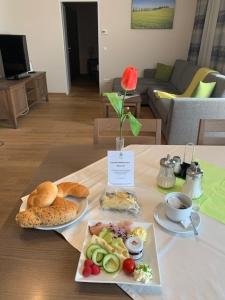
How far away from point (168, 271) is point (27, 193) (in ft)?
2.06

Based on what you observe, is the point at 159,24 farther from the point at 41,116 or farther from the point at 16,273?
the point at 16,273

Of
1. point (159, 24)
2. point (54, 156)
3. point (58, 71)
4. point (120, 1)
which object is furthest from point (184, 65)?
point (54, 156)

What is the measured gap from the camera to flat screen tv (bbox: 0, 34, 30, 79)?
153 inches

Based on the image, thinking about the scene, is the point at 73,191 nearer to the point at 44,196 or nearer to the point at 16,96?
the point at 44,196

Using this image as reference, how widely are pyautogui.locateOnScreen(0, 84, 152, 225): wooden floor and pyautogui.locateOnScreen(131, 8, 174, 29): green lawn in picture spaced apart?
177 cm

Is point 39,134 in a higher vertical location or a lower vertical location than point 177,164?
lower

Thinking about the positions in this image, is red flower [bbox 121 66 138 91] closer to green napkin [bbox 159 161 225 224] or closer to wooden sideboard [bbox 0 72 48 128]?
green napkin [bbox 159 161 225 224]

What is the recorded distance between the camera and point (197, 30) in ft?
14.8

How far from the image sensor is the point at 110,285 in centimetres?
62

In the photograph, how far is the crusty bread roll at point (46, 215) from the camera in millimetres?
771

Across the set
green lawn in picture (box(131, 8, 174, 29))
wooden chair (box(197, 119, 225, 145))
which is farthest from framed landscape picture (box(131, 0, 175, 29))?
wooden chair (box(197, 119, 225, 145))

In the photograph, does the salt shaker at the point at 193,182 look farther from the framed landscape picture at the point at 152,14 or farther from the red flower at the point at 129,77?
the framed landscape picture at the point at 152,14

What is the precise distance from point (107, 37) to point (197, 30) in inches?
72.5

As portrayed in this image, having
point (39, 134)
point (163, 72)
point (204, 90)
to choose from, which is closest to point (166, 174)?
point (204, 90)
